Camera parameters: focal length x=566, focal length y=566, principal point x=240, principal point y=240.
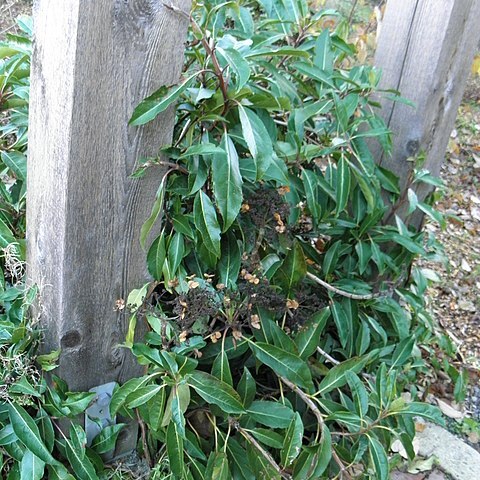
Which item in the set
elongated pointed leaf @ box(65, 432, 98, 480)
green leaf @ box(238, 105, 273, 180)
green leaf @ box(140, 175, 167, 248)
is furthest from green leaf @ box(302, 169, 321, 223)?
elongated pointed leaf @ box(65, 432, 98, 480)

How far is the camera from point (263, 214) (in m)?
1.77

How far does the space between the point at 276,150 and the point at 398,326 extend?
92 centimetres

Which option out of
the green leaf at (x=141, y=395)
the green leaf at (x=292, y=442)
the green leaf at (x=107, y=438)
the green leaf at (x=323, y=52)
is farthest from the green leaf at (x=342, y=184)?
the green leaf at (x=107, y=438)

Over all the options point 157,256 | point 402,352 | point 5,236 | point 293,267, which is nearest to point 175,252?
point 157,256

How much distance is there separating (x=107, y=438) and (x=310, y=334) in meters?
0.72

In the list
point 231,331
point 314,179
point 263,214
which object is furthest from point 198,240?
point 314,179

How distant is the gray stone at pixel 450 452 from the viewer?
240 centimetres

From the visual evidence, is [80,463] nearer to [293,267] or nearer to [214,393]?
[214,393]

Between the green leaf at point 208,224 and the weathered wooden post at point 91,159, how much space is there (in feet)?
0.48

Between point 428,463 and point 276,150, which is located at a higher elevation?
point 276,150

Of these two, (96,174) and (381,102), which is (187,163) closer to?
(96,174)

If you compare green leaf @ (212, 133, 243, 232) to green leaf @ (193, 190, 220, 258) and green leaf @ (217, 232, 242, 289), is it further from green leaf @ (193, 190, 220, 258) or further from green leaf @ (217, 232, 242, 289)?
green leaf @ (217, 232, 242, 289)

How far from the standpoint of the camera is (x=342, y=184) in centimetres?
196

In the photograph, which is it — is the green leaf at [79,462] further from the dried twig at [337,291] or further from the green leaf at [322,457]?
the dried twig at [337,291]
